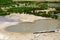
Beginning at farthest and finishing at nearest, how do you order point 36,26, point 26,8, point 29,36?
point 26,8, point 36,26, point 29,36

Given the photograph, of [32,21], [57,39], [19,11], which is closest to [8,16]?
[19,11]

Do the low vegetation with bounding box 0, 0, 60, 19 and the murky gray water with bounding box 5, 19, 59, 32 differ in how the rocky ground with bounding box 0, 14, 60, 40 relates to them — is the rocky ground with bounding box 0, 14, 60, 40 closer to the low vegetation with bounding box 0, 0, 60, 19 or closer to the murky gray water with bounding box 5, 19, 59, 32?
the murky gray water with bounding box 5, 19, 59, 32

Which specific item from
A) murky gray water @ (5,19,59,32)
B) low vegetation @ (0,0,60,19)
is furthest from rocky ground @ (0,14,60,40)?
low vegetation @ (0,0,60,19)

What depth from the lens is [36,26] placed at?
159cm

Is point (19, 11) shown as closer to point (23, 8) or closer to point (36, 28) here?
point (23, 8)

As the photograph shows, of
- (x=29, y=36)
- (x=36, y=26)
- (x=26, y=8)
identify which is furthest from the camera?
(x=26, y=8)

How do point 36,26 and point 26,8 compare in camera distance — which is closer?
point 36,26

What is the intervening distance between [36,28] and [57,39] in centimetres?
28

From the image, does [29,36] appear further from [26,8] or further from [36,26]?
[26,8]

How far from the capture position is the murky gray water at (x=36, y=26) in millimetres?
1524

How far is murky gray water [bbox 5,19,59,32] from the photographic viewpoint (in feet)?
5.00

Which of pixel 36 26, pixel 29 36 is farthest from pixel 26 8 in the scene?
pixel 29 36

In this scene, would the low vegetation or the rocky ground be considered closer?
the rocky ground

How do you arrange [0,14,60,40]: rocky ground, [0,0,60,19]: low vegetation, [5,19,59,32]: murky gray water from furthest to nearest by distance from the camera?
[0,0,60,19]: low vegetation → [5,19,59,32]: murky gray water → [0,14,60,40]: rocky ground
